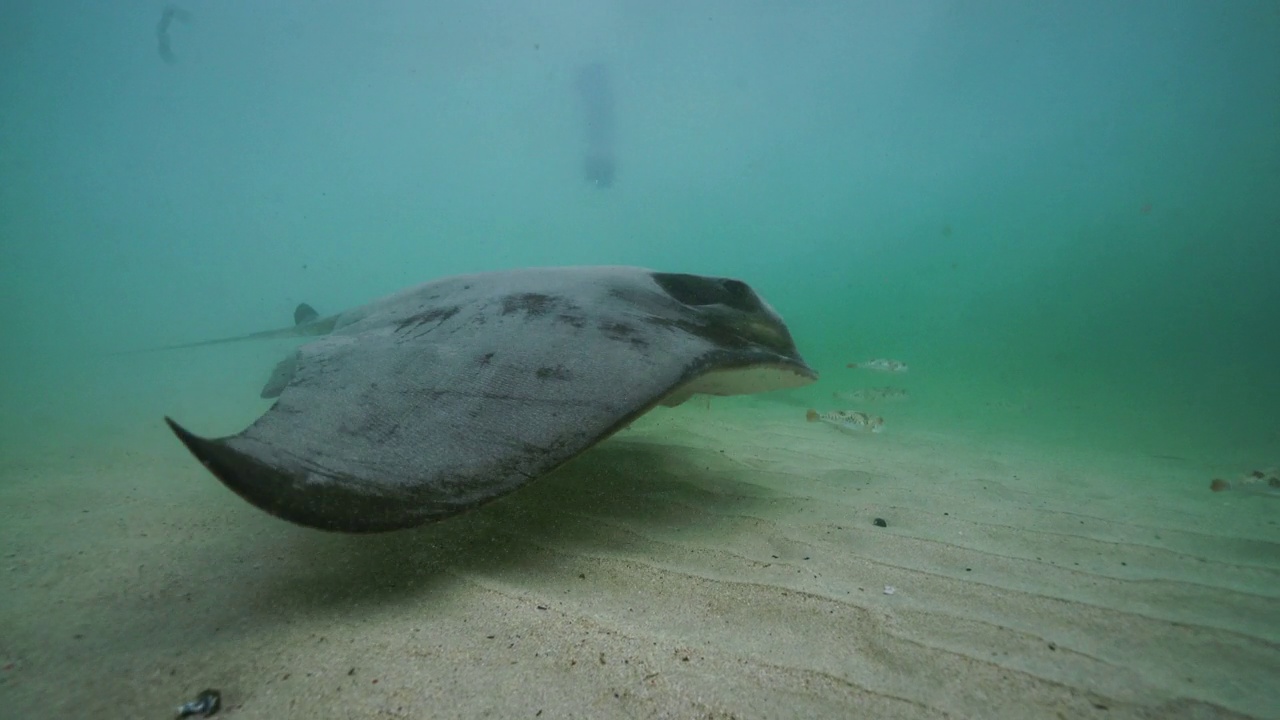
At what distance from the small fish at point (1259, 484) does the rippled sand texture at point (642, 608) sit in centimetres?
161

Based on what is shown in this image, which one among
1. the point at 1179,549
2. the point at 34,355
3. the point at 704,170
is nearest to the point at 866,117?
the point at 704,170

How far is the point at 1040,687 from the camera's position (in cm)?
116

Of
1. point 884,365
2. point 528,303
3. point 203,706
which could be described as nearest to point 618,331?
point 528,303

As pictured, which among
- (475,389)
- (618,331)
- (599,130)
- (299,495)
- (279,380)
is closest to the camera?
(299,495)

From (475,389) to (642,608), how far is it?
2.84 feet

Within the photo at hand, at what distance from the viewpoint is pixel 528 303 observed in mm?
1934

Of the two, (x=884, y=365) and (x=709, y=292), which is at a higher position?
(x=709, y=292)

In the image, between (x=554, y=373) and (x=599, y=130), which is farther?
(x=599, y=130)

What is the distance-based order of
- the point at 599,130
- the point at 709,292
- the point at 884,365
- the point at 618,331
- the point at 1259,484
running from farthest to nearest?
the point at 599,130 < the point at 884,365 < the point at 1259,484 < the point at 709,292 < the point at 618,331

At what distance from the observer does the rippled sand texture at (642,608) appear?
1.09 metres

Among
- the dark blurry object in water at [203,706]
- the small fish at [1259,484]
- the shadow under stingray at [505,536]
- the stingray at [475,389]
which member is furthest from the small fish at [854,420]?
the dark blurry object in water at [203,706]

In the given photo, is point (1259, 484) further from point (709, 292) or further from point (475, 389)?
point (475, 389)

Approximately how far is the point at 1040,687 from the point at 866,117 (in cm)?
4822

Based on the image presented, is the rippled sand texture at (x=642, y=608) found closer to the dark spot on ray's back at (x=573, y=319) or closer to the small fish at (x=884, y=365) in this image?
the dark spot on ray's back at (x=573, y=319)
